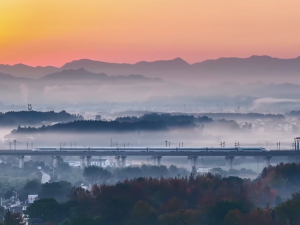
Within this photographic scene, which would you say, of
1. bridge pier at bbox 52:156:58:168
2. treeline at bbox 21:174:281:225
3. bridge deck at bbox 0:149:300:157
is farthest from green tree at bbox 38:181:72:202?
bridge deck at bbox 0:149:300:157

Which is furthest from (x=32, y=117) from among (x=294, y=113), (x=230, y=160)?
(x=230, y=160)

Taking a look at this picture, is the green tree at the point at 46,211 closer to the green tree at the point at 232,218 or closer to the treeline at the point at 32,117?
the green tree at the point at 232,218

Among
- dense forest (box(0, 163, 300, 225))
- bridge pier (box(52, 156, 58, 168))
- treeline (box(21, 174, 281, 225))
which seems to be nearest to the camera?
dense forest (box(0, 163, 300, 225))

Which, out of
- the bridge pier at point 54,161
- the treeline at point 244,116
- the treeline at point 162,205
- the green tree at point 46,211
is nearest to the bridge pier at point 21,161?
the bridge pier at point 54,161

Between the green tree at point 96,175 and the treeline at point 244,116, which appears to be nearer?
the green tree at point 96,175

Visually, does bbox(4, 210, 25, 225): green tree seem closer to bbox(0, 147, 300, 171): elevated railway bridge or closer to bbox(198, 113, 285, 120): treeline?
bbox(0, 147, 300, 171): elevated railway bridge

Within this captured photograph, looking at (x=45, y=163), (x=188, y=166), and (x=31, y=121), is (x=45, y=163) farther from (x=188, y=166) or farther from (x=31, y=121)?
(x=31, y=121)

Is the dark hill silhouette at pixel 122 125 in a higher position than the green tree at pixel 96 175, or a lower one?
higher

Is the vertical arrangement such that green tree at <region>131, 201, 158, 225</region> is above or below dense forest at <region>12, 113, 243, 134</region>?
below
